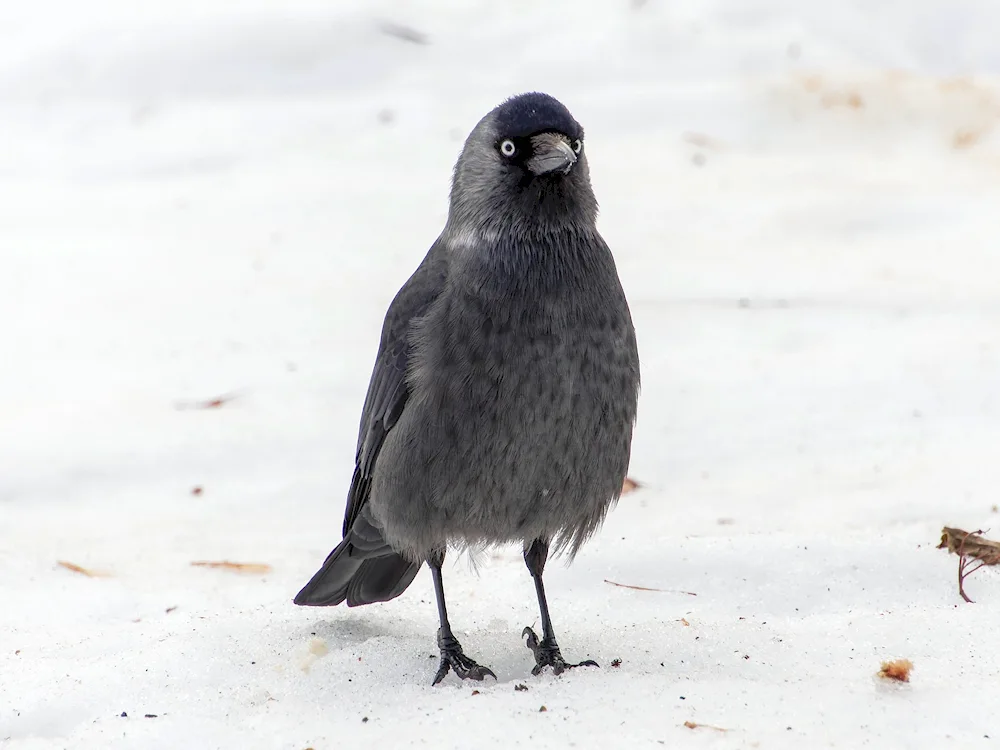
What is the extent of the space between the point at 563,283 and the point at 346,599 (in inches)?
53.6

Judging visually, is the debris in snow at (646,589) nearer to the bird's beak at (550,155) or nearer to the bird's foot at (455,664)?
the bird's foot at (455,664)

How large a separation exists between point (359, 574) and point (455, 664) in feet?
2.03

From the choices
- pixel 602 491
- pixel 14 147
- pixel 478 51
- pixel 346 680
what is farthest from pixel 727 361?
pixel 14 147

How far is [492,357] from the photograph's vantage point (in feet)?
12.3

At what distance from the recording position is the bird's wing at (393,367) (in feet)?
13.2

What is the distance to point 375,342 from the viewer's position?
659 cm

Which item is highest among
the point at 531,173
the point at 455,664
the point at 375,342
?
the point at 531,173

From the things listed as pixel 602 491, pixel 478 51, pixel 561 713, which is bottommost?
pixel 561 713

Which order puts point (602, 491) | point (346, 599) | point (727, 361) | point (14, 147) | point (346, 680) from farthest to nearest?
point (14, 147) < point (727, 361) < point (346, 599) < point (602, 491) < point (346, 680)

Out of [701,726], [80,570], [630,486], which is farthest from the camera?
[630,486]

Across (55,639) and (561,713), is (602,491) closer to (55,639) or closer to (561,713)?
(561,713)

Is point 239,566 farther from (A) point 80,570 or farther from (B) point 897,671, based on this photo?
(B) point 897,671

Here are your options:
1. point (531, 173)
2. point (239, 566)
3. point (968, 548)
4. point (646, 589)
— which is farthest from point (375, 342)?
point (968, 548)

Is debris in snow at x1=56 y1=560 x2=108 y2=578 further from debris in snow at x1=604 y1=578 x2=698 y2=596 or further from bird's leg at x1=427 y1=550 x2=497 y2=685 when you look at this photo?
debris in snow at x1=604 y1=578 x2=698 y2=596
